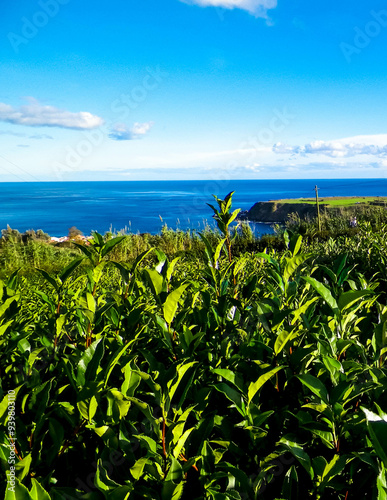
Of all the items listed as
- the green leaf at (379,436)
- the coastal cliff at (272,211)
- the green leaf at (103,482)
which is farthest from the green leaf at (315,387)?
the coastal cliff at (272,211)

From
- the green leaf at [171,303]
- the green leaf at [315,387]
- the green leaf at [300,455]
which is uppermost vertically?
the green leaf at [171,303]

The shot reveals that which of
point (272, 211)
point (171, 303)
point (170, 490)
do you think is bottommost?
point (170, 490)

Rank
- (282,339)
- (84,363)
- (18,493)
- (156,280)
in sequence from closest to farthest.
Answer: (18,493), (84,363), (282,339), (156,280)

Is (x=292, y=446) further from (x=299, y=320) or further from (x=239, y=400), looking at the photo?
(x=299, y=320)

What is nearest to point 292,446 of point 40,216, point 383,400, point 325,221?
point 383,400

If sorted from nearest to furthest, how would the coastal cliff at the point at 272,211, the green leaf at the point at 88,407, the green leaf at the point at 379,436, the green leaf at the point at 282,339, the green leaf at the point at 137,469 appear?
1. the green leaf at the point at 379,436
2. the green leaf at the point at 137,469
3. the green leaf at the point at 88,407
4. the green leaf at the point at 282,339
5. the coastal cliff at the point at 272,211

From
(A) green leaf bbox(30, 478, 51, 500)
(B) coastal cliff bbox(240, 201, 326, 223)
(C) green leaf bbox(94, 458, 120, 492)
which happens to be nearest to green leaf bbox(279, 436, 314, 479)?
(C) green leaf bbox(94, 458, 120, 492)

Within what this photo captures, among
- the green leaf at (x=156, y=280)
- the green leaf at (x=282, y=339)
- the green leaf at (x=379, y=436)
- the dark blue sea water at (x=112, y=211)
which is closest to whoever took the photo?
the green leaf at (x=379, y=436)

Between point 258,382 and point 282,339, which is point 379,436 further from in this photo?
point 282,339

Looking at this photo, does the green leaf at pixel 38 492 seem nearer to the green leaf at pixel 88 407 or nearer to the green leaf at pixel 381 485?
the green leaf at pixel 88 407

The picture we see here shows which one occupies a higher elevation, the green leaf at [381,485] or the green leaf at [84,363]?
the green leaf at [84,363]

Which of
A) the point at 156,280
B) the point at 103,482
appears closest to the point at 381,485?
the point at 103,482

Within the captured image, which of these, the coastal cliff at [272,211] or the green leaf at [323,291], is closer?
the green leaf at [323,291]

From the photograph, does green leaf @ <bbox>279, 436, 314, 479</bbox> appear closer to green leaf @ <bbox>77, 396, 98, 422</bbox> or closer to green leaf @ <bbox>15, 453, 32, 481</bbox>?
green leaf @ <bbox>77, 396, 98, 422</bbox>
